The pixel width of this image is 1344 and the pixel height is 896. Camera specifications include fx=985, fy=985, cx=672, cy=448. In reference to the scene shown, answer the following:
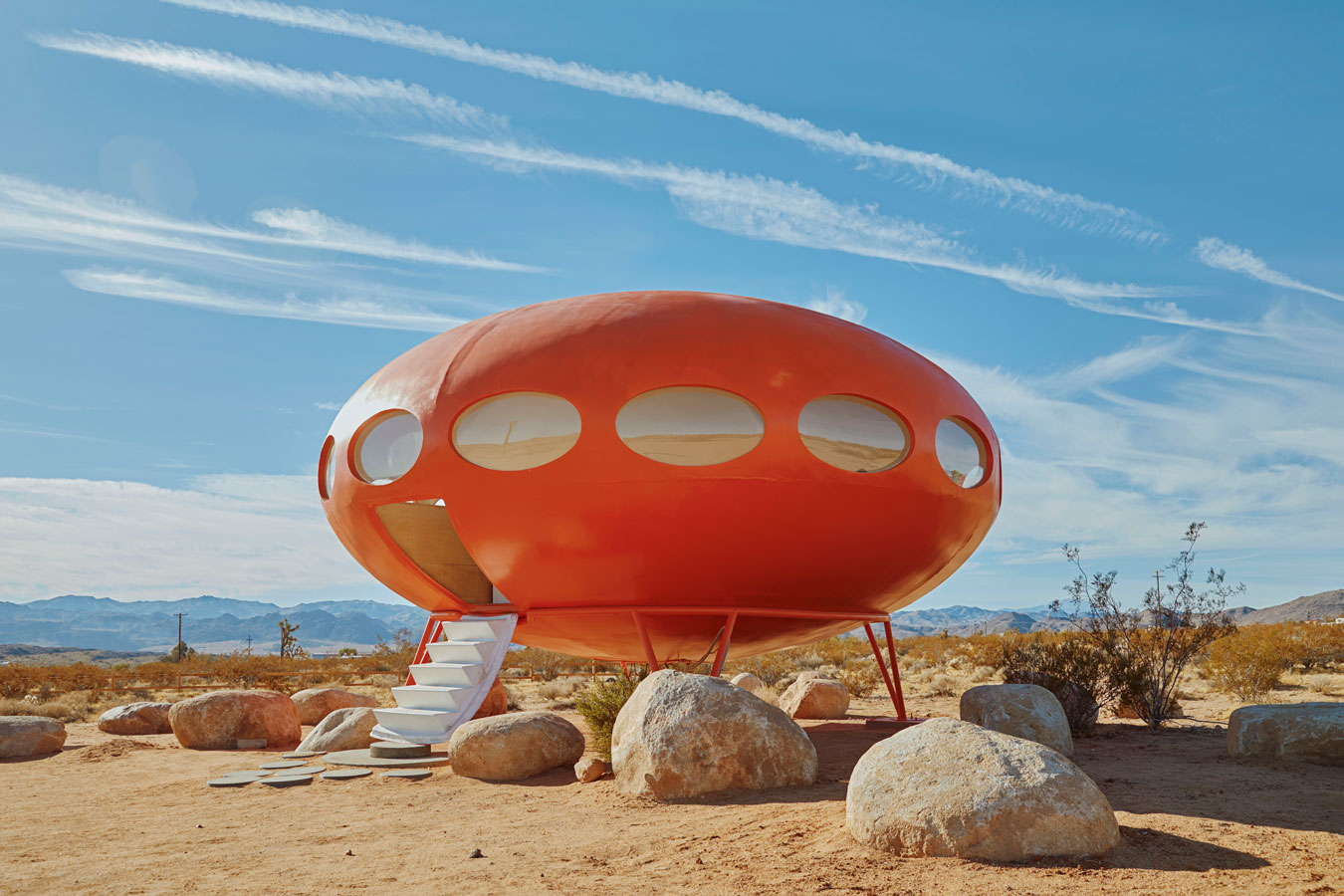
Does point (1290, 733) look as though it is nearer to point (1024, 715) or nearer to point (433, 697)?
point (1024, 715)

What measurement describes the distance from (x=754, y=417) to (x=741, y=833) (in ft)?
17.0

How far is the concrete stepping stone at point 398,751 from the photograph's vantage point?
11.8 metres

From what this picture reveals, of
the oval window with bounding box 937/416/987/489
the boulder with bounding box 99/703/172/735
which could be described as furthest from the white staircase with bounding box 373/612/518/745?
the boulder with bounding box 99/703/172/735

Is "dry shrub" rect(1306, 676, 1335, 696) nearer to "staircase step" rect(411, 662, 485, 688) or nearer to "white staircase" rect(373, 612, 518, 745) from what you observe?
"white staircase" rect(373, 612, 518, 745)

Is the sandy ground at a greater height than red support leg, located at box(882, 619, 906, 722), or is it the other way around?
red support leg, located at box(882, 619, 906, 722)

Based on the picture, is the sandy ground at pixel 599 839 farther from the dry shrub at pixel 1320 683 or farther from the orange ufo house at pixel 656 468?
the dry shrub at pixel 1320 683

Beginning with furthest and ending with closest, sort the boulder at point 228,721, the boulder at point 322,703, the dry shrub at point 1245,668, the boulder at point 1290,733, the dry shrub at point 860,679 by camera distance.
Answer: the dry shrub at point 860,679 → the dry shrub at point 1245,668 → the boulder at point 322,703 → the boulder at point 228,721 → the boulder at point 1290,733

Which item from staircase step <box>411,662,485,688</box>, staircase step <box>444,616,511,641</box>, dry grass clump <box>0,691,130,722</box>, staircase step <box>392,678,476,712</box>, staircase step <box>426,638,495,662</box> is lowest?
dry grass clump <box>0,691,130,722</box>

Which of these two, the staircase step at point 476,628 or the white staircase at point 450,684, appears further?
the staircase step at point 476,628

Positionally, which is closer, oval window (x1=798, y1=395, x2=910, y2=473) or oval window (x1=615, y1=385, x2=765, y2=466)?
oval window (x1=615, y1=385, x2=765, y2=466)

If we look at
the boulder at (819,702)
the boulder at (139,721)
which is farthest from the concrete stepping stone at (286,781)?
the boulder at (819,702)

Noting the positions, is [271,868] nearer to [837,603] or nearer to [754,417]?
[754,417]

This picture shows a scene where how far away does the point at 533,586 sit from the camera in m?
11.9

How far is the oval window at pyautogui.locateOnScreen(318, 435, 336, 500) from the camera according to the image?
13387mm
